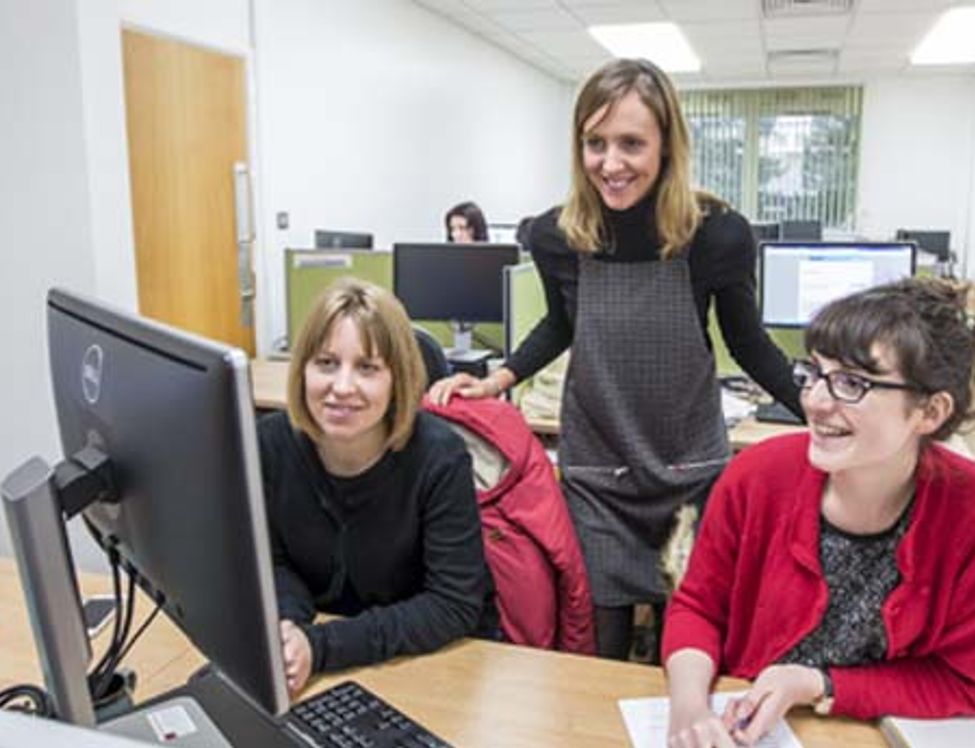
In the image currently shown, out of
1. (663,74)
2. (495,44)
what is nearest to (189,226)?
(663,74)

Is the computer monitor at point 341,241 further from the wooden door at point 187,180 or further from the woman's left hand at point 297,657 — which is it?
the woman's left hand at point 297,657

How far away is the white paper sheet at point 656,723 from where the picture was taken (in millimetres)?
1160

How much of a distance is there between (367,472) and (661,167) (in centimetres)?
79

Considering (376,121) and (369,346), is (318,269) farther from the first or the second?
(369,346)

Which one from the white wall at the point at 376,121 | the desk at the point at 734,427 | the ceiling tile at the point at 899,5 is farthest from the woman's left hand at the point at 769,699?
the ceiling tile at the point at 899,5

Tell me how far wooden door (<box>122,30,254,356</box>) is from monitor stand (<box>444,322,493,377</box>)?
852 mm

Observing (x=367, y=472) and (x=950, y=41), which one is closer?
(x=367, y=472)

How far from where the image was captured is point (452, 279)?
12.4 ft

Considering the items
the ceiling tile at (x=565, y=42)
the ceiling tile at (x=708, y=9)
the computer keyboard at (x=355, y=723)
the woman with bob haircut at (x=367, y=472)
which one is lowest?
the computer keyboard at (x=355, y=723)

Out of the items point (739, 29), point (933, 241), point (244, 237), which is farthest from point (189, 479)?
point (933, 241)

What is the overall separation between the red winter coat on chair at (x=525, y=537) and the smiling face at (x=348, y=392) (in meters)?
0.20

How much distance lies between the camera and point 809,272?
10.5 ft

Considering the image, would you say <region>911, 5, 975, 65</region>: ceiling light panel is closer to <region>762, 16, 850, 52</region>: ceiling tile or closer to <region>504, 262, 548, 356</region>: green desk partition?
<region>762, 16, 850, 52</region>: ceiling tile

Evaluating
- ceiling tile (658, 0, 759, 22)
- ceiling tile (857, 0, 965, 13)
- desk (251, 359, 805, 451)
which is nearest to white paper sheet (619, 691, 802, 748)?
desk (251, 359, 805, 451)
